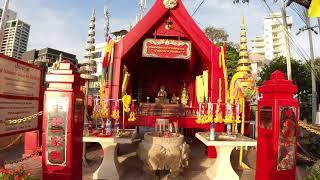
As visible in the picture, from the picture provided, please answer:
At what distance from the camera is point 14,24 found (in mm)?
45656

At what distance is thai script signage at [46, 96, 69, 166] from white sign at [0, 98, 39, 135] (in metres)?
0.94

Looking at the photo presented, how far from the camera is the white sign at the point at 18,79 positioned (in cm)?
620

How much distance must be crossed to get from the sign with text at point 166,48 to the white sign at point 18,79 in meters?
5.77

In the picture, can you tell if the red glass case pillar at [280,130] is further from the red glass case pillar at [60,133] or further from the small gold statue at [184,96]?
the small gold statue at [184,96]

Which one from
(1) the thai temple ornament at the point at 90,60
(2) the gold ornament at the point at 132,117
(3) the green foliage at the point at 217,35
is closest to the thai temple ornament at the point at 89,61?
(1) the thai temple ornament at the point at 90,60

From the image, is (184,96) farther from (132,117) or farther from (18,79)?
(18,79)

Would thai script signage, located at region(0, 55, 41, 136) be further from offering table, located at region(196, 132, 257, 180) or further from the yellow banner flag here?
the yellow banner flag

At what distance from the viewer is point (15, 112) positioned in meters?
6.71

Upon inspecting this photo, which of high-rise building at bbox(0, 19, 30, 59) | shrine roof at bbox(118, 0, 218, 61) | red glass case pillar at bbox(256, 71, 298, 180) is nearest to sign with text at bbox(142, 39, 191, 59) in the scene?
shrine roof at bbox(118, 0, 218, 61)

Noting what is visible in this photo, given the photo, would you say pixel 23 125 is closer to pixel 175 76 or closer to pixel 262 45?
pixel 175 76

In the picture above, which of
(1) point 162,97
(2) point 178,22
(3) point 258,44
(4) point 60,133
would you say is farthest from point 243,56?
(3) point 258,44

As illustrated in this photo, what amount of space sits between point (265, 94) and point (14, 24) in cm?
4794

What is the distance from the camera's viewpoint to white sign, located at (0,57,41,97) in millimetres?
6199

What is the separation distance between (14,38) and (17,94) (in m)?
43.0
